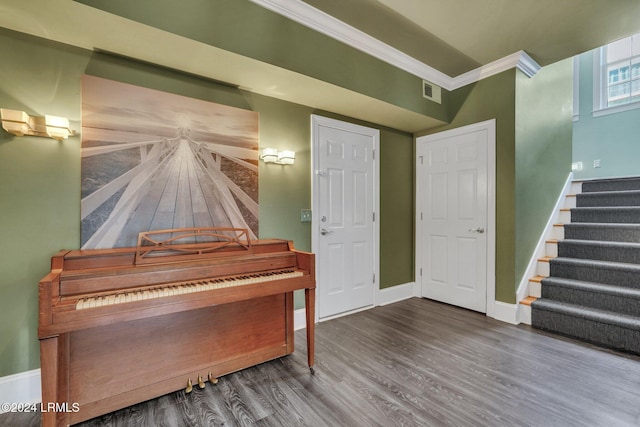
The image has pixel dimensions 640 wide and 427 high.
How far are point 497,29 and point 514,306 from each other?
8.68 feet

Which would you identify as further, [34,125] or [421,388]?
[421,388]

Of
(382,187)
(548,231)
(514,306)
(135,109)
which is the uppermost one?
(135,109)

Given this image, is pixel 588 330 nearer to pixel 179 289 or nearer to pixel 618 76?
pixel 179 289

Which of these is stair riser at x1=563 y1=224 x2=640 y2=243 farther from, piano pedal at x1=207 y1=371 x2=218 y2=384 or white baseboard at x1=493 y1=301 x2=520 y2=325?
piano pedal at x1=207 y1=371 x2=218 y2=384

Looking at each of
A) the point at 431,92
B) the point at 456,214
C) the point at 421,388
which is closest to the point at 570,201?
the point at 456,214

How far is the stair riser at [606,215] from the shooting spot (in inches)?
130

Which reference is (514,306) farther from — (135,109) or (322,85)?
(135,109)

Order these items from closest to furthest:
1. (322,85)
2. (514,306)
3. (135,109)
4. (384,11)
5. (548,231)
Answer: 1. (135,109)
2. (384,11)
3. (322,85)
4. (514,306)
5. (548,231)

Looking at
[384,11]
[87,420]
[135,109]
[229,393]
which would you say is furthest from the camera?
[384,11]

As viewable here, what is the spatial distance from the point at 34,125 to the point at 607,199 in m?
5.61

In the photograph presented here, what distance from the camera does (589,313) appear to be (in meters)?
2.67

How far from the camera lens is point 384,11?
2361 millimetres

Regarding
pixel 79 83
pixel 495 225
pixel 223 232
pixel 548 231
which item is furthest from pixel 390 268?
pixel 79 83

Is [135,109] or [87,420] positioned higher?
[135,109]
